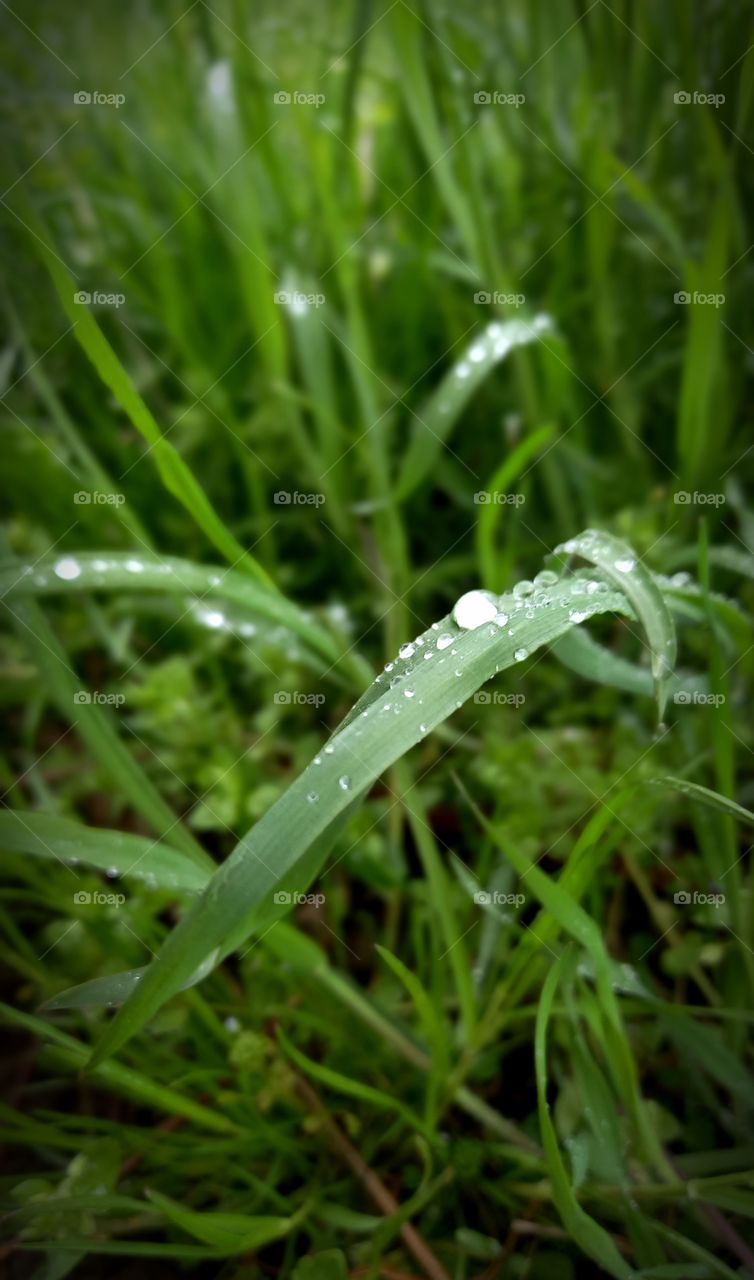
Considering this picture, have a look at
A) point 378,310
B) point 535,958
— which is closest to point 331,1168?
point 535,958

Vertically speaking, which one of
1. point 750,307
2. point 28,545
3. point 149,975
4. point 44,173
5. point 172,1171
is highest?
point 44,173

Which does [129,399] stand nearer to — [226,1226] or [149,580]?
[149,580]

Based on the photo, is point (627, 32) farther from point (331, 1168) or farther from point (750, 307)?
point (331, 1168)

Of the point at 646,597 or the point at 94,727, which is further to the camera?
the point at 94,727

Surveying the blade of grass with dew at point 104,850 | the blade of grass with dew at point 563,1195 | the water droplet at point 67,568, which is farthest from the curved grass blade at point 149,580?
the blade of grass with dew at point 563,1195

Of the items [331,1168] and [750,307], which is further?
[750,307]

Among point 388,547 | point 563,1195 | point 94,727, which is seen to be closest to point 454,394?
point 388,547

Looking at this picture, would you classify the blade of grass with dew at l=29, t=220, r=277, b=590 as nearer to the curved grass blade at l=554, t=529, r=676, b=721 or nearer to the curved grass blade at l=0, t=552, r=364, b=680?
the curved grass blade at l=0, t=552, r=364, b=680

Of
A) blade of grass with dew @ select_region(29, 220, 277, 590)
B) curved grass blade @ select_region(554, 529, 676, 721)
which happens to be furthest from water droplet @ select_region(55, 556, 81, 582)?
curved grass blade @ select_region(554, 529, 676, 721)
